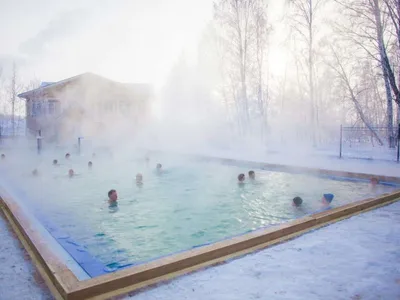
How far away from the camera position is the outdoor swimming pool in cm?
379

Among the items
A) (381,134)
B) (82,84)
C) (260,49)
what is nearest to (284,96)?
(260,49)

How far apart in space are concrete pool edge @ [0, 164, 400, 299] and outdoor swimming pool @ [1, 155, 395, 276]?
576 millimetres

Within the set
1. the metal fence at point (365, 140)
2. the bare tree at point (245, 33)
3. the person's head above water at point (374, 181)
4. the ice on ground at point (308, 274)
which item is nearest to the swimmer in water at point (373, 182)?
the person's head above water at point (374, 181)

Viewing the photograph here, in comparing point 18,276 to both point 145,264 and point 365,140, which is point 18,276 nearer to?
point 145,264

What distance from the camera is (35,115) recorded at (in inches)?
848

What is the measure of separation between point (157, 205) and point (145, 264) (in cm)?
346

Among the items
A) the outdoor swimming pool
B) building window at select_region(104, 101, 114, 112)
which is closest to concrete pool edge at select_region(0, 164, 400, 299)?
the outdoor swimming pool

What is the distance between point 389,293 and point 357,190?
196 inches

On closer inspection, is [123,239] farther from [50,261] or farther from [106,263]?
[50,261]

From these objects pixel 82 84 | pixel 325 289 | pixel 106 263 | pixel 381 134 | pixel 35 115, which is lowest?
pixel 106 263

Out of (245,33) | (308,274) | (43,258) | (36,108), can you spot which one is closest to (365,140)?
(245,33)

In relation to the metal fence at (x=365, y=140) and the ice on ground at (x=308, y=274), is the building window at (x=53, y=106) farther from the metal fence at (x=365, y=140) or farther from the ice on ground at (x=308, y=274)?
the ice on ground at (x=308, y=274)

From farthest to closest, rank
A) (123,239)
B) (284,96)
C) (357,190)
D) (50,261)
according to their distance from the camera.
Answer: (284,96) → (357,190) → (123,239) → (50,261)

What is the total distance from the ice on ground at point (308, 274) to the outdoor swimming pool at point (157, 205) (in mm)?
1223
